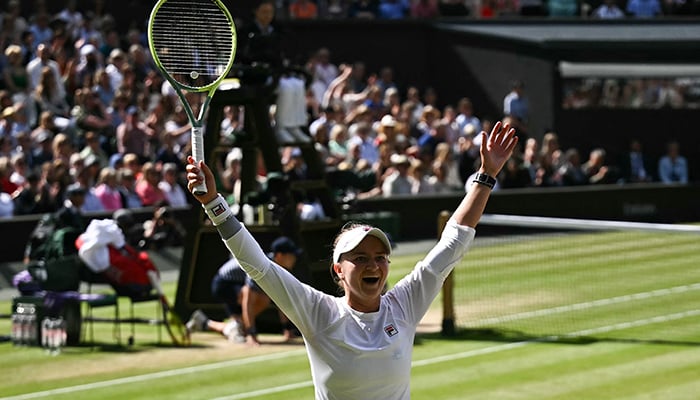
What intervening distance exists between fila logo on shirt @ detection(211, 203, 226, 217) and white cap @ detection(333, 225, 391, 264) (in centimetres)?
51

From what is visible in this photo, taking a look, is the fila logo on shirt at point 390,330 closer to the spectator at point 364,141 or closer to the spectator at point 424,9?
the spectator at point 364,141

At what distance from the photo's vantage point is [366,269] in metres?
5.80

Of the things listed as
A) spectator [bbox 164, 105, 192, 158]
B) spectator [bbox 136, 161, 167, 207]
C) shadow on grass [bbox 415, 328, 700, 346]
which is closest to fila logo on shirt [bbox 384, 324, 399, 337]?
shadow on grass [bbox 415, 328, 700, 346]

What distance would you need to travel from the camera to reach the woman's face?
19.1ft

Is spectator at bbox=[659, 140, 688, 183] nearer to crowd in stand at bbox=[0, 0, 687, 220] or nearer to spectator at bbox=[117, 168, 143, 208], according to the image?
crowd in stand at bbox=[0, 0, 687, 220]

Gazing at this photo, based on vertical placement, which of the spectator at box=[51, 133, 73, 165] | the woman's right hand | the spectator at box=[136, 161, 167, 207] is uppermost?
the woman's right hand

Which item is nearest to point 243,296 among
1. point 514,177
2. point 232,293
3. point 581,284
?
point 232,293

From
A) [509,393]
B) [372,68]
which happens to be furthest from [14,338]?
[372,68]

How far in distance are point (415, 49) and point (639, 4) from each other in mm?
5781

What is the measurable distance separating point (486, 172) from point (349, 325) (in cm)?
86

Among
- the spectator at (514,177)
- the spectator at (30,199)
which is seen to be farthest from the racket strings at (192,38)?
the spectator at (514,177)

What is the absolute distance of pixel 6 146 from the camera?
20.6 m

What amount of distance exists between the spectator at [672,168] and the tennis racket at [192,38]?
2165 centimetres

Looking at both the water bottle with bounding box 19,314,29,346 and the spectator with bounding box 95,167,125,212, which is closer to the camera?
the water bottle with bounding box 19,314,29,346
